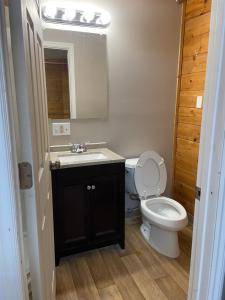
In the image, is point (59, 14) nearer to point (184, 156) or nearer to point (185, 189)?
point (184, 156)

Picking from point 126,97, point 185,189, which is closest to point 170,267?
point 185,189

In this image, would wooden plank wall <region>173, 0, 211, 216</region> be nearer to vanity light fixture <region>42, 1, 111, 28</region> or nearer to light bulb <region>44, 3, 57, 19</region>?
vanity light fixture <region>42, 1, 111, 28</region>

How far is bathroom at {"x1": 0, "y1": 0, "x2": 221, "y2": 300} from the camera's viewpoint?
1.81m

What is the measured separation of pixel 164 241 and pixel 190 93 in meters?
1.46

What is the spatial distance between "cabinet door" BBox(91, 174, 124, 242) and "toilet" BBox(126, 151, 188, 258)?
10.2 inches

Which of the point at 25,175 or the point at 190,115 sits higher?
the point at 190,115

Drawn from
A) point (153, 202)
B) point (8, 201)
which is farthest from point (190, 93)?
point (8, 201)

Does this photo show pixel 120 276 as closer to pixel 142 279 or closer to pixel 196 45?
pixel 142 279

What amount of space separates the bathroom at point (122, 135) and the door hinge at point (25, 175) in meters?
0.84

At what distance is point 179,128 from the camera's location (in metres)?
2.55

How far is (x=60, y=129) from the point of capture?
210 cm

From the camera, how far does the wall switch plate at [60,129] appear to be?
2076 mm

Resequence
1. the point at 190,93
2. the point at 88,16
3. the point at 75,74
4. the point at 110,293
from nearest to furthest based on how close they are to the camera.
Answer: the point at 110,293, the point at 88,16, the point at 75,74, the point at 190,93

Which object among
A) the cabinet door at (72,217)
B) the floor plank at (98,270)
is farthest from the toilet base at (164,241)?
the cabinet door at (72,217)
